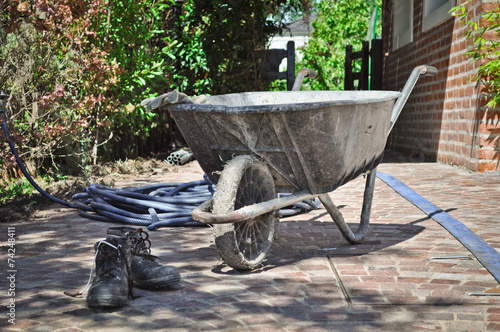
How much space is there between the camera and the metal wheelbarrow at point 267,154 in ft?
9.52

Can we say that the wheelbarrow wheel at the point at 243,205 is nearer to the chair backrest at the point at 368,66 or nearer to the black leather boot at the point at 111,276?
the black leather boot at the point at 111,276

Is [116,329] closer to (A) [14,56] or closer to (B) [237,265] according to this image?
(B) [237,265]

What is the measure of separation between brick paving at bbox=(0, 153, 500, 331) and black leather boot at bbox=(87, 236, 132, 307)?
56 mm

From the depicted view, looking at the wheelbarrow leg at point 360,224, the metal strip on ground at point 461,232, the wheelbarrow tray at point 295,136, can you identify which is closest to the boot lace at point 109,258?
the wheelbarrow tray at point 295,136

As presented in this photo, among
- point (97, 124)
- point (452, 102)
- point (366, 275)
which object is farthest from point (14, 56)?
point (452, 102)

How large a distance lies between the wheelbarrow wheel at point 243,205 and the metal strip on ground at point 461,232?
46.2 inches

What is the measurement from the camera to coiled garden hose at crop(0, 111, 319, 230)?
4.34m

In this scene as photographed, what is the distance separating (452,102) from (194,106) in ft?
18.7

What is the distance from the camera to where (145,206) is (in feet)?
15.0

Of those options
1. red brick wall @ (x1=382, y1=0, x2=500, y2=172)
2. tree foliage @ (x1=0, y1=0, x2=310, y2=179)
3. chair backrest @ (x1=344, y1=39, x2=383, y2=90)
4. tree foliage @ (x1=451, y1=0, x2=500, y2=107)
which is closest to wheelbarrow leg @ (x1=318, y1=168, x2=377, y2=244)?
tree foliage @ (x1=0, y1=0, x2=310, y2=179)

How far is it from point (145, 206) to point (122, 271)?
189 centimetres

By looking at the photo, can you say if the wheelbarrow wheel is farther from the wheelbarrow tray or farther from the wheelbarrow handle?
the wheelbarrow handle

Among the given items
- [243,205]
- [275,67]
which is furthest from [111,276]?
[275,67]

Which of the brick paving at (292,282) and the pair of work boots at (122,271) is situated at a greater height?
the pair of work boots at (122,271)
